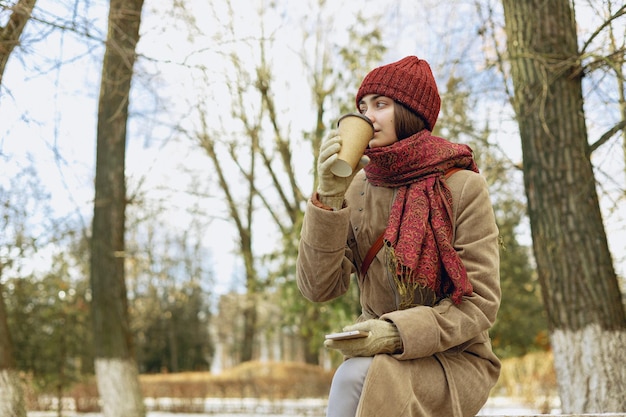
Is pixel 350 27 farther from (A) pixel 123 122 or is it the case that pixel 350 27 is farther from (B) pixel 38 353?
(B) pixel 38 353

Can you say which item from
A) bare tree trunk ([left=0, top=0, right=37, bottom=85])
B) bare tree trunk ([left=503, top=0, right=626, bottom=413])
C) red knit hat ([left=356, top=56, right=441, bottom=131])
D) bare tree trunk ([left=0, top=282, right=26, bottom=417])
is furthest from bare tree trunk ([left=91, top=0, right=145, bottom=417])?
red knit hat ([left=356, top=56, right=441, bottom=131])

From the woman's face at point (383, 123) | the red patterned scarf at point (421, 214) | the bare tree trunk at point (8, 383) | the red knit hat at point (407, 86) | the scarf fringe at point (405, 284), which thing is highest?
the red knit hat at point (407, 86)

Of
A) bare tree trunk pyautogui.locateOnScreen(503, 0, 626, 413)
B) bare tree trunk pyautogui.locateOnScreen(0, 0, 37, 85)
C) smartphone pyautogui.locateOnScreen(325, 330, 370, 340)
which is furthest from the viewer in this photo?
bare tree trunk pyautogui.locateOnScreen(503, 0, 626, 413)

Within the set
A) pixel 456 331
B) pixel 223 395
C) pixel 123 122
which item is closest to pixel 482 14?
pixel 123 122

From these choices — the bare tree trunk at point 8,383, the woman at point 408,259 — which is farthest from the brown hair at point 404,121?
the bare tree trunk at point 8,383

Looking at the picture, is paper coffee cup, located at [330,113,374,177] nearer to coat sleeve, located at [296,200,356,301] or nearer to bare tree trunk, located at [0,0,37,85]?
coat sleeve, located at [296,200,356,301]

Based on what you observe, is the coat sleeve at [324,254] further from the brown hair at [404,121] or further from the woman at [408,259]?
the brown hair at [404,121]

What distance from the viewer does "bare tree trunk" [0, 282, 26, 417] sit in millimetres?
6371

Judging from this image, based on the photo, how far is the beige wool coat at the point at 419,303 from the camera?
244cm

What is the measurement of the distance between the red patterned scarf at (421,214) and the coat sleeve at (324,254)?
18 cm

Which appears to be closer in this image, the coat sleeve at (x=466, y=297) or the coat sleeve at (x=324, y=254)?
the coat sleeve at (x=466, y=297)

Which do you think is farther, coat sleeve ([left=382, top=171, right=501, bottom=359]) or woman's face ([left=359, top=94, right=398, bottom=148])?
woman's face ([left=359, top=94, right=398, bottom=148])

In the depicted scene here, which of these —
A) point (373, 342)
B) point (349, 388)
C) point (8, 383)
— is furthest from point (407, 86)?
point (8, 383)

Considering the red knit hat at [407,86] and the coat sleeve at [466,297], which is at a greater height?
the red knit hat at [407,86]
